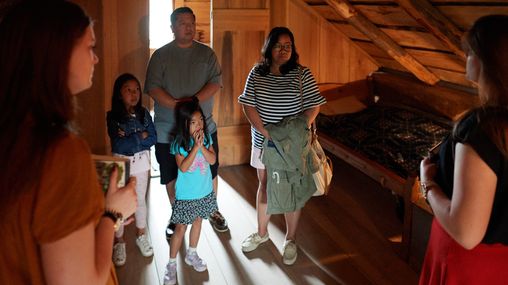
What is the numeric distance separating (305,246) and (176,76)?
4.21 feet

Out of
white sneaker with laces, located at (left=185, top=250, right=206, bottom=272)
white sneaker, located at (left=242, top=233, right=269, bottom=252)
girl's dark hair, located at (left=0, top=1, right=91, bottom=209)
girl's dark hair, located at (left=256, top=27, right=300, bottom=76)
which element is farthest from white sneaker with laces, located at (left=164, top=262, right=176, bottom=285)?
girl's dark hair, located at (left=0, top=1, right=91, bottom=209)

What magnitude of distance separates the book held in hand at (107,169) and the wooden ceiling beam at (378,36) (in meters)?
2.98

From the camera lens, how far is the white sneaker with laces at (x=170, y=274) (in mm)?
2582

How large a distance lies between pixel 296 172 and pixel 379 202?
1.28 metres

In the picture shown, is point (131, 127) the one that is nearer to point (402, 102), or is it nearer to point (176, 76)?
point (176, 76)

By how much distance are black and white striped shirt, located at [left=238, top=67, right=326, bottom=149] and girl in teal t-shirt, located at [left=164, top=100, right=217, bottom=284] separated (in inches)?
12.9

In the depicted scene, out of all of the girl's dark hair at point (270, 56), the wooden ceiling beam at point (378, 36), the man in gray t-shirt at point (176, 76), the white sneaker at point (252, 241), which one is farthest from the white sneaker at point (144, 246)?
the wooden ceiling beam at point (378, 36)

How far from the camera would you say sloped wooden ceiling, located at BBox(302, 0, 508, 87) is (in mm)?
2924

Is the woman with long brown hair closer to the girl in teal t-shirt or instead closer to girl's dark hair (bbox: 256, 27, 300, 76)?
the girl in teal t-shirt

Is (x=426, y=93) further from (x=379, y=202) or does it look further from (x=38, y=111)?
(x=38, y=111)

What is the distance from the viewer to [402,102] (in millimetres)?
4617

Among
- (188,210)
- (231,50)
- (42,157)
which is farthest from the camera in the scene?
(231,50)

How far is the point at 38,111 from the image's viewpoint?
0.89 metres

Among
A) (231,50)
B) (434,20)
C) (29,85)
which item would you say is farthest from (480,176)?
(231,50)
